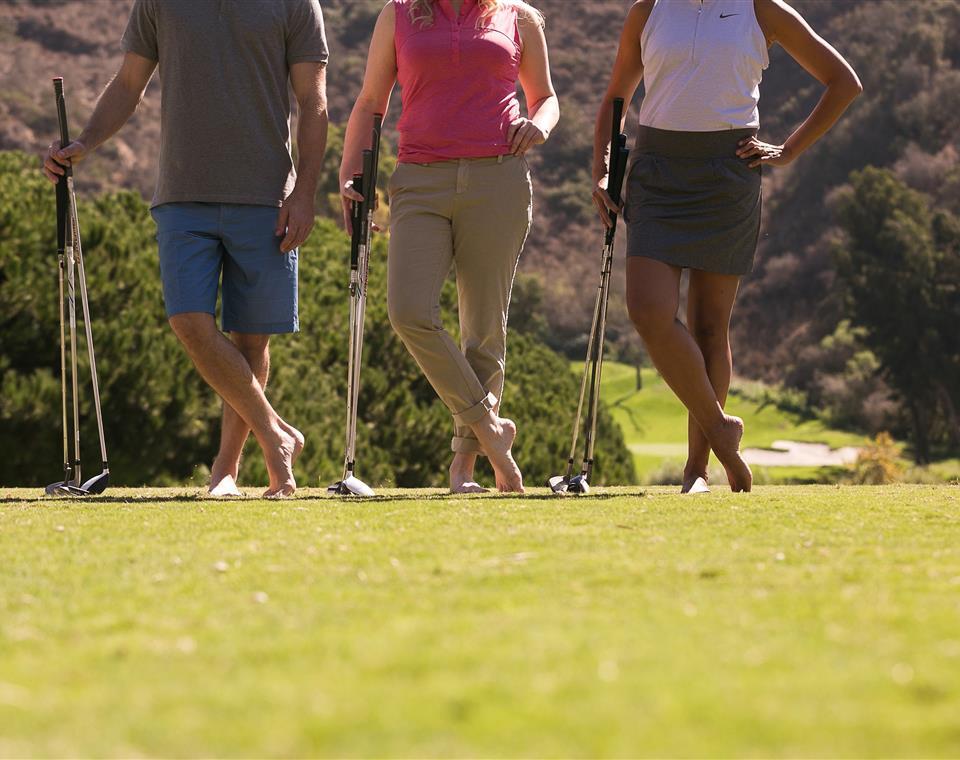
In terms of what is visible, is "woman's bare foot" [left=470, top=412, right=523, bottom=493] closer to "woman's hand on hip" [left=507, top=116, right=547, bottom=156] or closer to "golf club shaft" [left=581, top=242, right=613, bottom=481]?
"golf club shaft" [left=581, top=242, right=613, bottom=481]

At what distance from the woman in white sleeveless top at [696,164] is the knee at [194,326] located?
160cm

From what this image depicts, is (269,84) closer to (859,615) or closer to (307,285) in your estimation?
(859,615)

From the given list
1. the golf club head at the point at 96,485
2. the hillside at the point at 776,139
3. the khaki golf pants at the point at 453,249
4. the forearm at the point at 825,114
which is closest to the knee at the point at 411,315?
the khaki golf pants at the point at 453,249

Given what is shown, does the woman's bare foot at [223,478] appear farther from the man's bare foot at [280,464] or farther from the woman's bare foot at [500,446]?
the woman's bare foot at [500,446]

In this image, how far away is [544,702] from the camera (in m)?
2.51

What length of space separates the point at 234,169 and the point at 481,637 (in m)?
3.64

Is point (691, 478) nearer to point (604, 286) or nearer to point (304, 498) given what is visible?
point (604, 286)

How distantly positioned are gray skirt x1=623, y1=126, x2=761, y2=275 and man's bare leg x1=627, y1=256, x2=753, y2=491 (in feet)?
0.26

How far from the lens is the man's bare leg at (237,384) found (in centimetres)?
620

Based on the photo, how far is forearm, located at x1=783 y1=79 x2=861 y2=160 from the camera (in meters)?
6.59

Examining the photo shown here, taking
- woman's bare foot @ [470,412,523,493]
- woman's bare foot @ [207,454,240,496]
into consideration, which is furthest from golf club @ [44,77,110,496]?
woman's bare foot @ [470,412,523,493]

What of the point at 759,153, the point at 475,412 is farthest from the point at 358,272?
the point at 759,153

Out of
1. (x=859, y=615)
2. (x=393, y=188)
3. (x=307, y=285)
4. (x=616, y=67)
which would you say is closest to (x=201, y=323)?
(x=393, y=188)

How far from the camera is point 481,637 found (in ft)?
9.86
